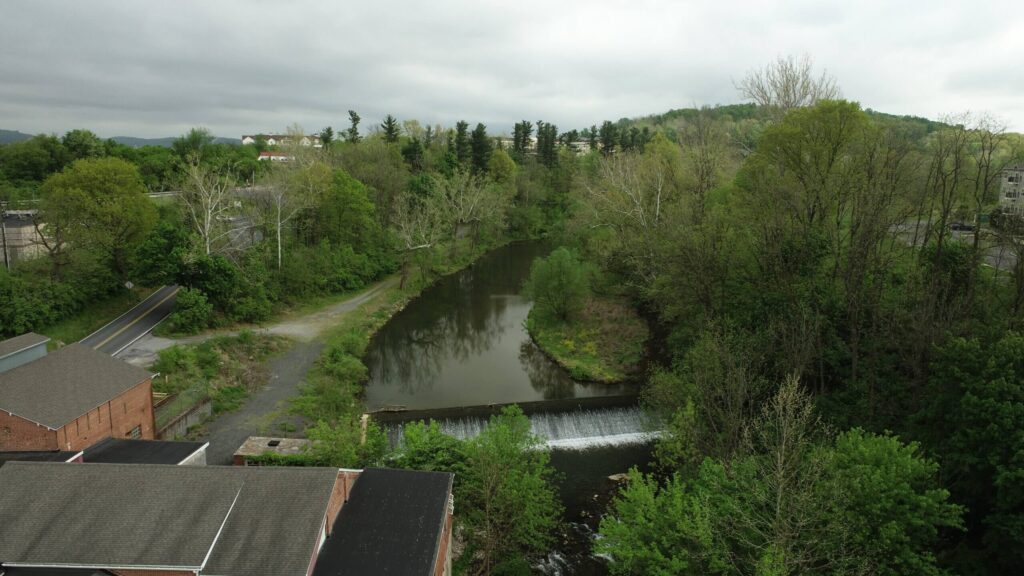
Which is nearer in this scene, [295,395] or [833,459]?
[833,459]

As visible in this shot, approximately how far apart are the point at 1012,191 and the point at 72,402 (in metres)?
62.6

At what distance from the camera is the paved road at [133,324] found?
31031 millimetres

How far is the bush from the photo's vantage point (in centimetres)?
3366

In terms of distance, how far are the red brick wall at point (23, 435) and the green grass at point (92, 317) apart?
44.8 feet

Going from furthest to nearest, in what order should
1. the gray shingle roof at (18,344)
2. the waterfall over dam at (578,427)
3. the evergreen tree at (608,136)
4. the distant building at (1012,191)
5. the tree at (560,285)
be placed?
1. the evergreen tree at (608,136)
2. the tree at (560,285)
3. the distant building at (1012,191)
4. the waterfall over dam at (578,427)
5. the gray shingle roof at (18,344)

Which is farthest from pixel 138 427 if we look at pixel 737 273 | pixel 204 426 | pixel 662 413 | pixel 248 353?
pixel 737 273

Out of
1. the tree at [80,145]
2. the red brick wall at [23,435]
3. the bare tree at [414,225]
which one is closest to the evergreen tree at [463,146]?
the bare tree at [414,225]

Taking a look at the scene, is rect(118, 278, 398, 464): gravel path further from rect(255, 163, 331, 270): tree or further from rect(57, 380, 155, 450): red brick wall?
rect(255, 163, 331, 270): tree

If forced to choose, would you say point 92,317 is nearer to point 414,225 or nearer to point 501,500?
point 414,225

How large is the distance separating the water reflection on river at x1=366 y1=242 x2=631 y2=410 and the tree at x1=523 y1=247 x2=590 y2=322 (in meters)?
2.99

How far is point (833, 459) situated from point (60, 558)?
729 inches

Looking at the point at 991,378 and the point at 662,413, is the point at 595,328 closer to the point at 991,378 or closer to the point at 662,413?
the point at 662,413

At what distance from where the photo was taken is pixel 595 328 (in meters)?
39.0

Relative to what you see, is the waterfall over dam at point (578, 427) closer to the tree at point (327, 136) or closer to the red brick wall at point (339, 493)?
the red brick wall at point (339, 493)
